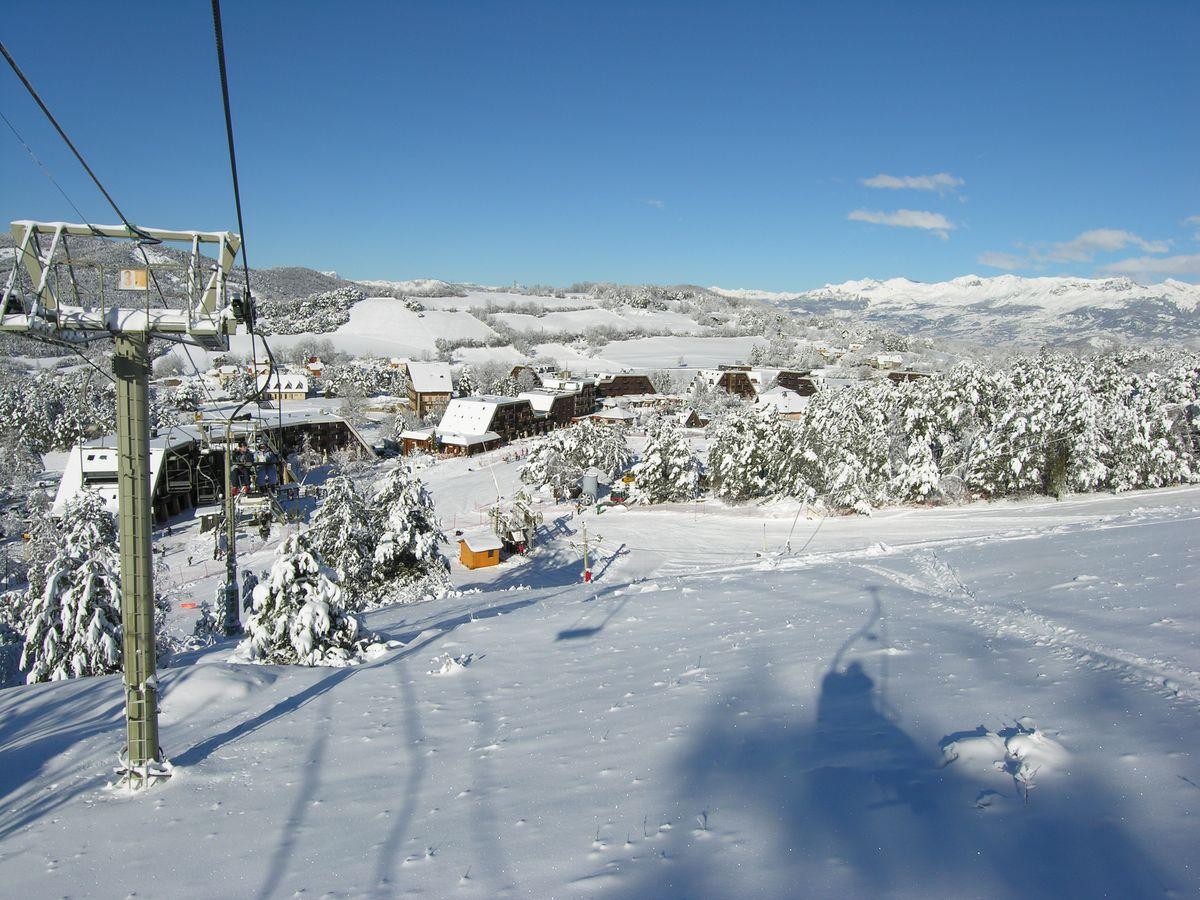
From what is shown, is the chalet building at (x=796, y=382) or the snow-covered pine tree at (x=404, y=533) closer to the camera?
the snow-covered pine tree at (x=404, y=533)

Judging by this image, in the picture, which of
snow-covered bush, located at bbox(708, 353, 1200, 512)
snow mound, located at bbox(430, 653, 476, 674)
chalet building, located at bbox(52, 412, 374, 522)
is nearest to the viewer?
snow mound, located at bbox(430, 653, 476, 674)

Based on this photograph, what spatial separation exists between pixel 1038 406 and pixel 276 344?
118716 mm

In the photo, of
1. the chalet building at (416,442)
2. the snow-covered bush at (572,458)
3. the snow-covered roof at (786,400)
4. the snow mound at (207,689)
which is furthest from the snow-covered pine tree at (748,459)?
the snow-covered roof at (786,400)

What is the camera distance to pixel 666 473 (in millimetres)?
35688

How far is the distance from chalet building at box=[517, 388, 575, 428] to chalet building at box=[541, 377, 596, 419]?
146 cm

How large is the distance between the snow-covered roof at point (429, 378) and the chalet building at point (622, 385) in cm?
1985

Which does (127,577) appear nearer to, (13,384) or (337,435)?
(337,435)

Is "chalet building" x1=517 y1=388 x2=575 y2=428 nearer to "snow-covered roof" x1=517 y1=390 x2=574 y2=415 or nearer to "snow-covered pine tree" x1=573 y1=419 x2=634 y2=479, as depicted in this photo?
"snow-covered roof" x1=517 y1=390 x2=574 y2=415

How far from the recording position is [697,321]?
184750 mm

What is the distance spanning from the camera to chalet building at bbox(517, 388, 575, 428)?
67875 millimetres

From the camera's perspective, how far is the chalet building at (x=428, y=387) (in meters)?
74.3

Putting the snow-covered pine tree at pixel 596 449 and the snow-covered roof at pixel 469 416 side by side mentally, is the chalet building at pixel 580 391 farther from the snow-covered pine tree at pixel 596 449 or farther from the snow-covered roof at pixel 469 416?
the snow-covered pine tree at pixel 596 449

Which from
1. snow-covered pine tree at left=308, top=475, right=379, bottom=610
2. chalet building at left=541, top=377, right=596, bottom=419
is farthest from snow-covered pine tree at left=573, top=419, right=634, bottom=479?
chalet building at left=541, top=377, right=596, bottom=419

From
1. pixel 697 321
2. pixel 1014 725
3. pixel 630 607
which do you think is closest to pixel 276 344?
pixel 697 321
